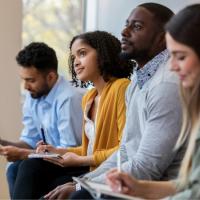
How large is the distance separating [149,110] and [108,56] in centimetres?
65

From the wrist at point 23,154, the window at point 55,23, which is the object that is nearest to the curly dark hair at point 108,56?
the wrist at point 23,154

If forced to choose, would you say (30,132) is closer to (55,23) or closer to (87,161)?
(87,161)

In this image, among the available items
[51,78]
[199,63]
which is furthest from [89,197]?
[51,78]

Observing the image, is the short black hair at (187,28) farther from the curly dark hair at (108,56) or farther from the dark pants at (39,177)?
the dark pants at (39,177)

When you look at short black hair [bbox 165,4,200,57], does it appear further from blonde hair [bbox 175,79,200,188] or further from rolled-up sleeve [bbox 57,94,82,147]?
rolled-up sleeve [bbox 57,94,82,147]

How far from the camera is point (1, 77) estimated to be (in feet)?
10.1

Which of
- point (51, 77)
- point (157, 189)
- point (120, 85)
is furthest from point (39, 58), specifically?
point (157, 189)

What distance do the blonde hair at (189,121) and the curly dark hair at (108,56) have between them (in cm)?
86

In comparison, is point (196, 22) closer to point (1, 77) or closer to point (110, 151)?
point (110, 151)

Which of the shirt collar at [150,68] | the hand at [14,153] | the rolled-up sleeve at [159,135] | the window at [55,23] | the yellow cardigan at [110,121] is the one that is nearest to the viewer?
the rolled-up sleeve at [159,135]

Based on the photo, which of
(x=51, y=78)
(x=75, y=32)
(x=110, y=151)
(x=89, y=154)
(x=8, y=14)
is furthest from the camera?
(x=75, y=32)

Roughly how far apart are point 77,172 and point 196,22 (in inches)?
42.9

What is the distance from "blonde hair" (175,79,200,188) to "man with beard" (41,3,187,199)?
0.17 meters

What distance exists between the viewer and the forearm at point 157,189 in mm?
1509
